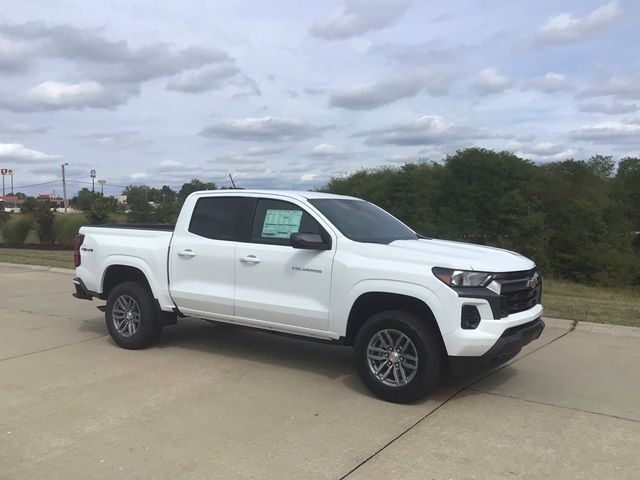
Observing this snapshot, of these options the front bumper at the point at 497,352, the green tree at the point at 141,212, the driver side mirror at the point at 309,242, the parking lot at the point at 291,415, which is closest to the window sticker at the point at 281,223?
the driver side mirror at the point at 309,242

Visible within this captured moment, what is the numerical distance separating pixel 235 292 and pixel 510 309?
2.70 m

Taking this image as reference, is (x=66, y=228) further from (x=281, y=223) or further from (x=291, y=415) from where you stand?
(x=291, y=415)

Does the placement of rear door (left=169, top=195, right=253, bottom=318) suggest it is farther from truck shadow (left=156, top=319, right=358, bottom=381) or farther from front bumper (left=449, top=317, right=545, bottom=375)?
front bumper (left=449, top=317, right=545, bottom=375)

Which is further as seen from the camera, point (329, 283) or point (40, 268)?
point (40, 268)

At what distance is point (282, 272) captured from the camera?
5852 mm

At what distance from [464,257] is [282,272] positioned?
175 centimetres

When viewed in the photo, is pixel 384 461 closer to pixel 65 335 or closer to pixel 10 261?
pixel 65 335

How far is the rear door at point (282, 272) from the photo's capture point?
18.5ft

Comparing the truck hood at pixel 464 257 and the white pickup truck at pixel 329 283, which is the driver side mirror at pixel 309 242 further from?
the truck hood at pixel 464 257

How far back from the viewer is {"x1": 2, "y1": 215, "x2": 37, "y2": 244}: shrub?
101ft

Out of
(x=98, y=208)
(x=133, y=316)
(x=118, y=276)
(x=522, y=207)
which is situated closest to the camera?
(x=133, y=316)

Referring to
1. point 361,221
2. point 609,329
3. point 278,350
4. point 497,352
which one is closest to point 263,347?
point 278,350

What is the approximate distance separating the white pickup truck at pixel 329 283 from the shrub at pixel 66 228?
24448mm

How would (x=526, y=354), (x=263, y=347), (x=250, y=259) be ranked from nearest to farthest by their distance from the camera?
1. (x=250, y=259)
2. (x=526, y=354)
3. (x=263, y=347)
